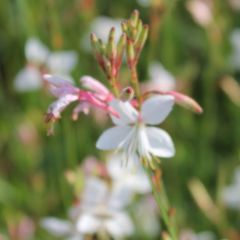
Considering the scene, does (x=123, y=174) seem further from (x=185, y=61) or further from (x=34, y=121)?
(x=185, y=61)

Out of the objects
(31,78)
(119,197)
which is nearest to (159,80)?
(31,78)

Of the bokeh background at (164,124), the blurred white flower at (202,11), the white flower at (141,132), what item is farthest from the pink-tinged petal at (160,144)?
the blurred white flower at (202,11)

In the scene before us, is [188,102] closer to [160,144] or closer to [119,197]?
[160,144]

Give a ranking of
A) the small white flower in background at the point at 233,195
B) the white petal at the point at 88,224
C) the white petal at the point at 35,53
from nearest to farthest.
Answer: the white petal at the point at 88,224 < the small white flower in background at the point at 233,195 < the white petal at the point at 35,53

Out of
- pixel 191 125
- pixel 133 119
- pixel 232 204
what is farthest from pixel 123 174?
pixel 191 125

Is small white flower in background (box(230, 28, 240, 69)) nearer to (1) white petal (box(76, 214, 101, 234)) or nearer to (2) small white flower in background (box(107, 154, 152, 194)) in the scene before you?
(2) small white flower in background (box(107, 154, 152, 194))

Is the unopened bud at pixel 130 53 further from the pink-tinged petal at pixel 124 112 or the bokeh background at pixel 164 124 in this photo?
the bokeh background at pixel 164 124

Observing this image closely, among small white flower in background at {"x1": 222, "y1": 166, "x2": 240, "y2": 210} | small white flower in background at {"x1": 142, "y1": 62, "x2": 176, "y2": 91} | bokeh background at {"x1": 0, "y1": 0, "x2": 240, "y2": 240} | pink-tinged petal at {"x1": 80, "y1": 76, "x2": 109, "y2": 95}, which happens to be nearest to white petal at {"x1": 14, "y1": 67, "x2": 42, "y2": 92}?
bokeh background at {"x1": 0, "y1": 0, "x2": 240, "y2": 240}
